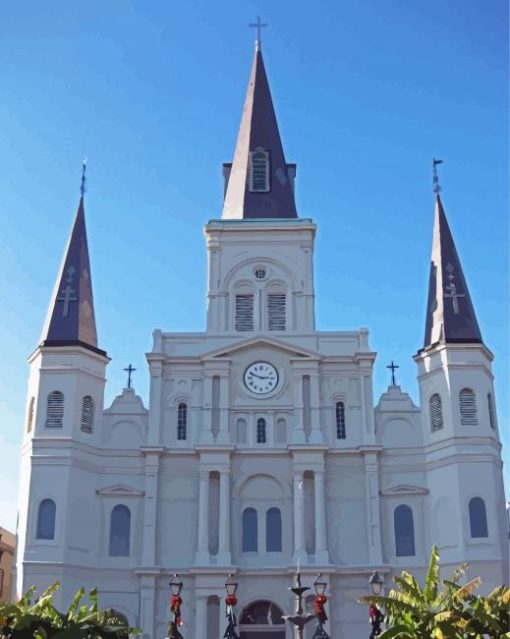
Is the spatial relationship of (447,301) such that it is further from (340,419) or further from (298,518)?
(298,518)

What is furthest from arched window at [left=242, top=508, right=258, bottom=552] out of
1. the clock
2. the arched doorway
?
the clock

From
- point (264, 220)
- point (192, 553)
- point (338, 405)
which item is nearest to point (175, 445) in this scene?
point (192, 553)

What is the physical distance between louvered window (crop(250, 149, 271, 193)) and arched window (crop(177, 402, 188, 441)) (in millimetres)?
11253

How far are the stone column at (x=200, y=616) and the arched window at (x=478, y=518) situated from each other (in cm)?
1028

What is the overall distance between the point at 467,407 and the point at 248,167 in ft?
50.9

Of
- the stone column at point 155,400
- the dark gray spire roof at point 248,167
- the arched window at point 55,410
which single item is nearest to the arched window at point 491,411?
the dark gray spire roof at point 248,167

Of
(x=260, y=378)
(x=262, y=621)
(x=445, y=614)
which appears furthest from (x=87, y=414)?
(x=445, y=614)

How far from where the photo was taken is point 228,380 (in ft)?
124

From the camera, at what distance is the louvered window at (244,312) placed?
3928 cm

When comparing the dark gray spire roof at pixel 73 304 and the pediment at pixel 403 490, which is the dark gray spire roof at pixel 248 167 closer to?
the dark gray spire roof at pixel 73 304

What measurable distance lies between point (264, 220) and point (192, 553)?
14736 millimetres

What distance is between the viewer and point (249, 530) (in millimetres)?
36062

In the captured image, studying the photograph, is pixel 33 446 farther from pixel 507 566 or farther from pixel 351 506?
pixel 507 566

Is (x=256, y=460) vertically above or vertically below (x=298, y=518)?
above
